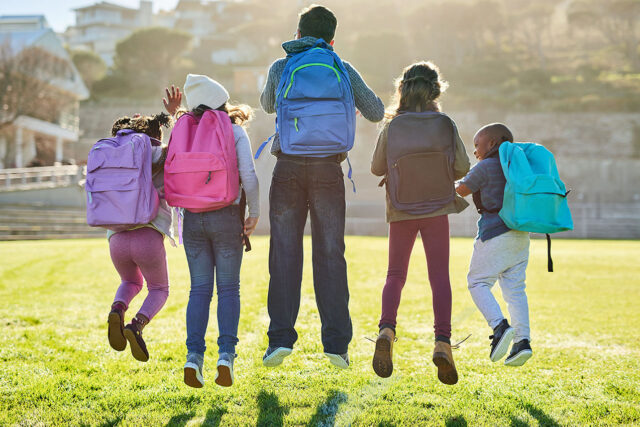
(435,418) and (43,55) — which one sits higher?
(43,55)

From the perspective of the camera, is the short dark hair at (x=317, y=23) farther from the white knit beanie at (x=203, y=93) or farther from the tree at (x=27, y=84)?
the tree at (x=27, y=84)

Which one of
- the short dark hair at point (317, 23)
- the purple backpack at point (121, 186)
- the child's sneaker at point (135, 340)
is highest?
the short dark hair at point (317, 23)

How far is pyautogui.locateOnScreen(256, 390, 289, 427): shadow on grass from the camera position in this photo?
3.35 m

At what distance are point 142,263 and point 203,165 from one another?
824 mm

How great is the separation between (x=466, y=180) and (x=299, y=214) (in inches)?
44.5

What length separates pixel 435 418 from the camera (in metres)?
3.48

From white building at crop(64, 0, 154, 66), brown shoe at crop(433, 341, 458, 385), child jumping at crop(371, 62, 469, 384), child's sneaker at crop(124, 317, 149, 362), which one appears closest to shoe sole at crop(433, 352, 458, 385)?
brown shoe at crop(433, 341, 458, 385)

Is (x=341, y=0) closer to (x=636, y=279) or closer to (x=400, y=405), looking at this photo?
(x=636, y=279)

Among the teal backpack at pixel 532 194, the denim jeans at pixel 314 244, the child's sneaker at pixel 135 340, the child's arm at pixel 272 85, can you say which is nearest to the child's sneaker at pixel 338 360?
the denim jeans at pixel 314 244

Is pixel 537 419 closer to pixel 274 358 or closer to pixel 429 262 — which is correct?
pixel 429 262

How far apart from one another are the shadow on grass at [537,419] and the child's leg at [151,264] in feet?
7.64

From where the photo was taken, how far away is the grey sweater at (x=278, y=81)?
3.76 m

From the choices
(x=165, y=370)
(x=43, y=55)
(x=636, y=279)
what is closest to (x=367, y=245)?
(x=636, y=279)

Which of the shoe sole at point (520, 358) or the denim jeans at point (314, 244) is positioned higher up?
the denim jeans at point (314, 244)
